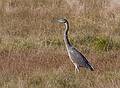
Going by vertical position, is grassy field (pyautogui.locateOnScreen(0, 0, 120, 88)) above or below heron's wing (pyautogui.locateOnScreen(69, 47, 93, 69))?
below

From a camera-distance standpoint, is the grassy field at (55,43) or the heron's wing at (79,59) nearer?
the grassy field at (55,43)

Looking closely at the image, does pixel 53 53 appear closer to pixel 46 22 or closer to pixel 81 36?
pixel 81 36

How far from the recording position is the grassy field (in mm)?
10008

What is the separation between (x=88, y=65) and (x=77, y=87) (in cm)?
126

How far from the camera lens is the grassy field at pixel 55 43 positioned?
32.8ft

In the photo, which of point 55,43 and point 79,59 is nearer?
point 79,59

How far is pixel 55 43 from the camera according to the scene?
1413 centimetres

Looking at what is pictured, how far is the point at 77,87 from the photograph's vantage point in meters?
9.62

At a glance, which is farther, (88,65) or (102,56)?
(102,56)

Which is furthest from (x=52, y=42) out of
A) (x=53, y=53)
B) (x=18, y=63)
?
(x=18, y=63)

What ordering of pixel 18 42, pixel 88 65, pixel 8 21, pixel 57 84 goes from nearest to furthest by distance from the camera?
pixel 57 84 → pixel 88 65 → pixel 18 42 → pixel 8 21

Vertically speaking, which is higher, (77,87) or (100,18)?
(77,87)

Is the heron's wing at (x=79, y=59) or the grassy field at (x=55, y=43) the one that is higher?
the heron's wing at (x=79, y=59)

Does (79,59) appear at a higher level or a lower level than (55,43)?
higher
